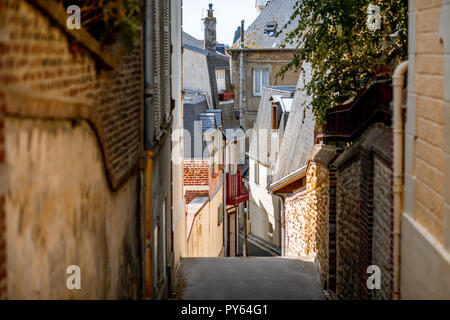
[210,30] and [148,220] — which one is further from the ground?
[210,30]

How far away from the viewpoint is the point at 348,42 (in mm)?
10797

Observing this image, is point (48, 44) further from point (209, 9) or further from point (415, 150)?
point (209, 9)

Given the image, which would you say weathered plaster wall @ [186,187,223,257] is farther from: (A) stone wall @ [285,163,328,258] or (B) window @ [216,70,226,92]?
(B) window @ [216,70,226,92]

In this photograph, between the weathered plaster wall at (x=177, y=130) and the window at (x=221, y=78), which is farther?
the window at (x=221, y=78)

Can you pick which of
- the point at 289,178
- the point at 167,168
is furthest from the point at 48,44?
the point at 289,178

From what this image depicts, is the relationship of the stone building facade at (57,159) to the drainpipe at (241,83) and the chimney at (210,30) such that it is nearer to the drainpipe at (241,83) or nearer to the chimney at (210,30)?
the drainpipe at (241,83)

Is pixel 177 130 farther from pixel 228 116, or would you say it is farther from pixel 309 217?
pixel 228 116

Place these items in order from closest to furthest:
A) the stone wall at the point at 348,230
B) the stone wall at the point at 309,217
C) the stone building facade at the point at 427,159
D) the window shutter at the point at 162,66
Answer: the stone building facade at the point at 427,159 < the stone wall at the point at 348,230 < the window shutter at the point at 162,66 < the stone wall at the point at 309,217

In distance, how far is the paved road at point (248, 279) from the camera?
10.6m

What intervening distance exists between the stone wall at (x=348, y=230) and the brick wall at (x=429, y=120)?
248cm

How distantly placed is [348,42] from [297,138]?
10.4 metres

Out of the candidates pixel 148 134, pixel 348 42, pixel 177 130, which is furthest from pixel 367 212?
pixel 177 130

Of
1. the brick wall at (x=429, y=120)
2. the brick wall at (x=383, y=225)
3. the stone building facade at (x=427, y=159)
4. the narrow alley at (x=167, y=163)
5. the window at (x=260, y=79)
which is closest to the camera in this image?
the narrow alley at (x=167, y=163)

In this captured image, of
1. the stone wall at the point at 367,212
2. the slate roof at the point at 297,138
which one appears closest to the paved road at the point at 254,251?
the slate roof at the point at 297,138
